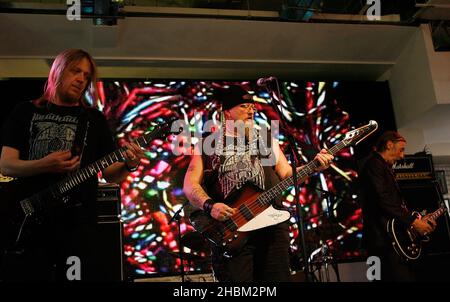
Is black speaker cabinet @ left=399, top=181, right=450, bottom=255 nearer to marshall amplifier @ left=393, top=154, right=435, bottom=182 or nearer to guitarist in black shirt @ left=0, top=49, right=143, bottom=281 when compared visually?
marshall amplifier @ left=393, top=154, right=435, bottom=182

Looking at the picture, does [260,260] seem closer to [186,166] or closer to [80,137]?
[80,137]

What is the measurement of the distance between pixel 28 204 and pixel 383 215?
291cm

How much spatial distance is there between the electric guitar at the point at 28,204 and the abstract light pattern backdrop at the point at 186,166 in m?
2.65

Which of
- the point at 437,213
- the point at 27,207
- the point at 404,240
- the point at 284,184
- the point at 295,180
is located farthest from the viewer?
the point at 437,213

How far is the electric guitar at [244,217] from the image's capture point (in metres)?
2.35

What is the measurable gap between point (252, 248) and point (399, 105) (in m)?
4.44

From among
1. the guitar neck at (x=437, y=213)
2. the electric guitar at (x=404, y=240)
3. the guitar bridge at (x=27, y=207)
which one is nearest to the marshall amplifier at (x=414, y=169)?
the guitar neck at (x=437, y=213)

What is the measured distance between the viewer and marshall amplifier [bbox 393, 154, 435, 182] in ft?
16.1

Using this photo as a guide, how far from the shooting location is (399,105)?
5.96 m

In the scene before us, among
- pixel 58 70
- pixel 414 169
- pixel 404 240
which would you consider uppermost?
pixel 414 169

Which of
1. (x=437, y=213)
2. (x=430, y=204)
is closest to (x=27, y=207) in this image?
(x=437, y=213)

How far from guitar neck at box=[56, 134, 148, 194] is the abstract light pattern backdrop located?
8.17ft

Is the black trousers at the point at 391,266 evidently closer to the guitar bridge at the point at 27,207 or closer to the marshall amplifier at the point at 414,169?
the marshall amplifier at the point at 414,169

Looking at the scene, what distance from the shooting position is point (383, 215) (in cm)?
374
